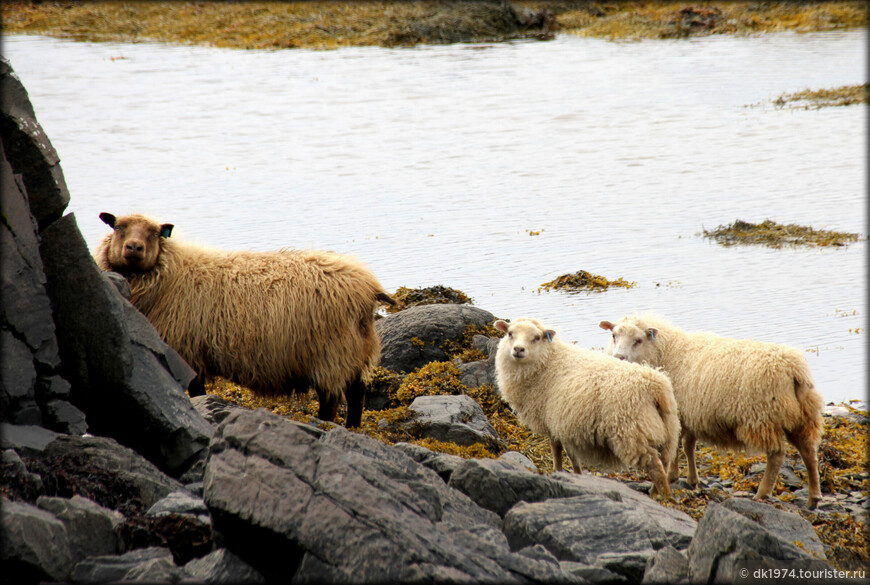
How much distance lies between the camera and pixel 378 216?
18.6m

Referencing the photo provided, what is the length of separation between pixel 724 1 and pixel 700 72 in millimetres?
15810

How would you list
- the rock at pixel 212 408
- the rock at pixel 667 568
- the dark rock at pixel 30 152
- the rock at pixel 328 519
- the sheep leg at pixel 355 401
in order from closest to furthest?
the rock at pixel 328 519 → the rock at pixel 667 568 → the dark rock at pixel 30 152 → the rock at pixel 212 408 → the sheep leg at pixel 355 401

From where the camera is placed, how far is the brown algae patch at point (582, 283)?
44.0 ft

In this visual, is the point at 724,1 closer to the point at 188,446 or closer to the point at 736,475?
the point at 736,475

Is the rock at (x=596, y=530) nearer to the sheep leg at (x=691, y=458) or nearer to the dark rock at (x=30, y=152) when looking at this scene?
the sheep leg at (x=691, y=458)

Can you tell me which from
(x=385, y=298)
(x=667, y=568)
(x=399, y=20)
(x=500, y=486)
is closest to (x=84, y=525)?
(x=500, y=486)

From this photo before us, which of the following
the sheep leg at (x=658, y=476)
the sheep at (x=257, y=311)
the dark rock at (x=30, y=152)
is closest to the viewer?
the dark rock at (x=30, y=152)

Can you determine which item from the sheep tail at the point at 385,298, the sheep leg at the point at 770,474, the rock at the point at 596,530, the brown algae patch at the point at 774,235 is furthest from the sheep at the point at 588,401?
the brown algae patch at the point at 774,235

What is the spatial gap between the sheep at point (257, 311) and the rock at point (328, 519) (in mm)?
3023

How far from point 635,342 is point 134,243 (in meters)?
4.77

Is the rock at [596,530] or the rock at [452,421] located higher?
the rock at [596,530]

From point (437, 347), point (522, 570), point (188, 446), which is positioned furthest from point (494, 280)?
point (522, 570)

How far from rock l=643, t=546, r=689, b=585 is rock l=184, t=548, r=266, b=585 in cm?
207

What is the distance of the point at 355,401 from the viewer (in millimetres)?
8297
